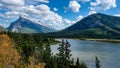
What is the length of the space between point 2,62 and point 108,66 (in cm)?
7221

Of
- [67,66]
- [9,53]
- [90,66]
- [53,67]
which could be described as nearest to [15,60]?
[9,53]

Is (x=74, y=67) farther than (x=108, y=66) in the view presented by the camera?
No

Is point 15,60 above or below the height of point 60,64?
above

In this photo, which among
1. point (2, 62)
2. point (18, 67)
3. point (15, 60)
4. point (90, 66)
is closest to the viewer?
point (2, 62)

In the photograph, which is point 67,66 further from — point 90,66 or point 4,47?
point 4,47

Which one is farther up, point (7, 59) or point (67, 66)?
point (7, 59)

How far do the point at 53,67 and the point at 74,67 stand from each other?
45.8 feet

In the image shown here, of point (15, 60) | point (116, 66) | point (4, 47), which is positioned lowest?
point (116, 66)

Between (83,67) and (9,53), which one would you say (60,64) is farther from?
(9,53)

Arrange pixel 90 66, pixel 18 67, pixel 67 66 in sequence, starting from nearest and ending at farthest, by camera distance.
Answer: pixel 18 67, pixel 67 66, pixel 90 66

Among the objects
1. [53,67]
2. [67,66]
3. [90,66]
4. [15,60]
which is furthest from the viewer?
[90,66]

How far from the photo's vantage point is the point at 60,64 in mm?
101250

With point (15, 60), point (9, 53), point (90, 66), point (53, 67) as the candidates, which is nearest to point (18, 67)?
point (15, 60)

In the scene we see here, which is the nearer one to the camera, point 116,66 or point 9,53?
point 9,53
